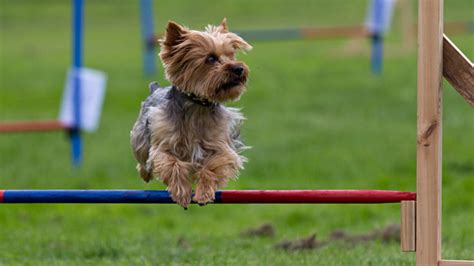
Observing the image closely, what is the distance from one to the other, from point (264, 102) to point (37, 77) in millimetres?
5897

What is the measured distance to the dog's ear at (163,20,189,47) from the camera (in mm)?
5723

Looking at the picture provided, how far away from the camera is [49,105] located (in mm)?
17609

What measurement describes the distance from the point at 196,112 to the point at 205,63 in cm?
30

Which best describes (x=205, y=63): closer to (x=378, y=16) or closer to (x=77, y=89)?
(x=77, y=89)

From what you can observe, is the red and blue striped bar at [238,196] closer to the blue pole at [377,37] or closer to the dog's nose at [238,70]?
the dog's nose at [238,70]

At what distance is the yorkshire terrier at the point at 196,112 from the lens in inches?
222

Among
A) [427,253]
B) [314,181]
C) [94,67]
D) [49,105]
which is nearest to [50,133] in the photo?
[49,105]

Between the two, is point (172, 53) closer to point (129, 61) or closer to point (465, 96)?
point (465, 96)

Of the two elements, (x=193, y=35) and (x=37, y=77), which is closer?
(x=193, y=35)

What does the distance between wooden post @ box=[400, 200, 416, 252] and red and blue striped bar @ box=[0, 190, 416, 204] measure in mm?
32

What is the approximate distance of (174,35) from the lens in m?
5.77

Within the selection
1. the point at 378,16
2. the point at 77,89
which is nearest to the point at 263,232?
the point at 77,89

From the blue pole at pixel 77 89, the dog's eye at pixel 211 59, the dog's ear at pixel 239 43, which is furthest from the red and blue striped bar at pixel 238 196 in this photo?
the blue pole at pixel 77 89

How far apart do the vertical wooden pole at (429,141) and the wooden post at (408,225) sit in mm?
37
